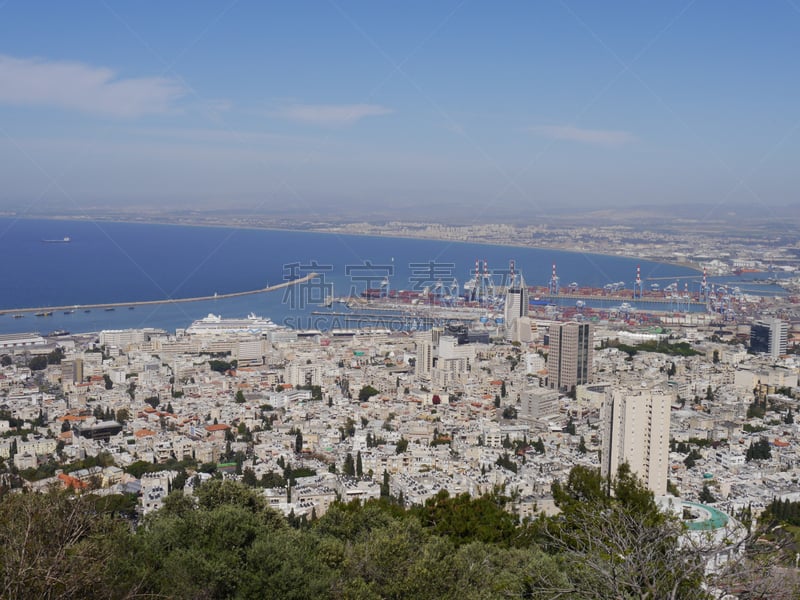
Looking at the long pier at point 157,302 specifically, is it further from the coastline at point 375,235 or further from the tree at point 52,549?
the tree at point 52,549

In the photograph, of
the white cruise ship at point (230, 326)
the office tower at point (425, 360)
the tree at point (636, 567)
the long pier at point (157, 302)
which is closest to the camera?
the tree at point (636, 567)

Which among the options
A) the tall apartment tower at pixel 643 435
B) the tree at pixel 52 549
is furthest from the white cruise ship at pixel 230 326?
the tree at pixel 52 549

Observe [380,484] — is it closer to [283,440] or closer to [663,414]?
[283,440]

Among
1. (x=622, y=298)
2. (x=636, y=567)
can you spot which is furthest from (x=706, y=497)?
(x=622, y=298)

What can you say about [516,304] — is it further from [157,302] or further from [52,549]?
[52,549]

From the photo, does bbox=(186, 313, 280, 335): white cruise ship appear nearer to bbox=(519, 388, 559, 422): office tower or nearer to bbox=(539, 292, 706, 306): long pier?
bbox=(519, 388, 559, 422): office tower

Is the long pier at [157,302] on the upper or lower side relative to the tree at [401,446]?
upper

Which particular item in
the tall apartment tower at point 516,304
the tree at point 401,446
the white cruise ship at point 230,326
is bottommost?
the tree at point 401,446

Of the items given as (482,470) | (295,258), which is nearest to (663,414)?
(482,470)
